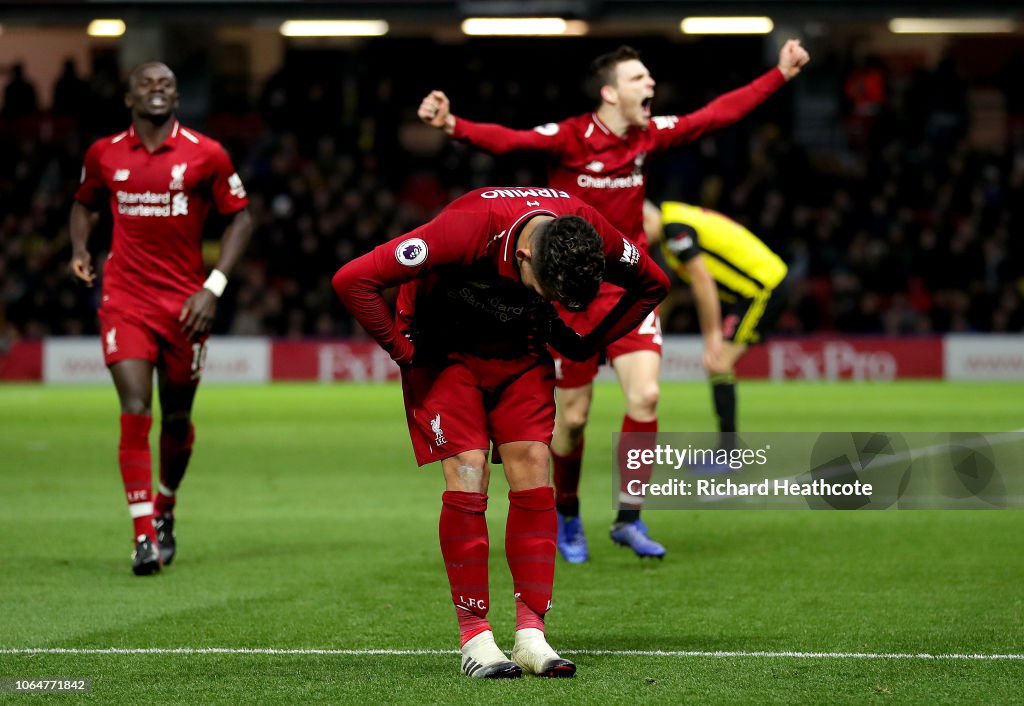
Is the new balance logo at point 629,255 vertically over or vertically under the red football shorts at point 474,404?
over

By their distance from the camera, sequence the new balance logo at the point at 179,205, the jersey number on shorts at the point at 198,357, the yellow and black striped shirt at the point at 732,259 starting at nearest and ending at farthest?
1. the new balance logo at the point at 179,205
2. the jersey number on shorts at the point at 198,357
3. the yellow and black striped shirt at the point at 732,259

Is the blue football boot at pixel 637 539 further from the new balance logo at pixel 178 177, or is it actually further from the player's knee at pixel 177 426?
the new balance logo at pixel 178 177

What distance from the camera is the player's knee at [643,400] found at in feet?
26.3

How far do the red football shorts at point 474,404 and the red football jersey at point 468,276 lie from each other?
0.22 ft

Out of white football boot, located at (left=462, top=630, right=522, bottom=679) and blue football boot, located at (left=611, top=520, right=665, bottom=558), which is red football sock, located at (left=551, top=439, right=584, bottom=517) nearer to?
blue football boot, located at (left=611, top=520, right=665, bottom=558)

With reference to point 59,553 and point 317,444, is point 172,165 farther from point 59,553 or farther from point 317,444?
point 317,444

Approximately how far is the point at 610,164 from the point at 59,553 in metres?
3.42

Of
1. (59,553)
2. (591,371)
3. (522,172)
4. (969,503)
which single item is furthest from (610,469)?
(522,172)

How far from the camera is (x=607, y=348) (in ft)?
26.3

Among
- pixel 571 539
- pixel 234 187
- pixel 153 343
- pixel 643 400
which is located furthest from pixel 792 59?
pixel 153 343

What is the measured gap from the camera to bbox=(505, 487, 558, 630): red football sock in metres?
5.22

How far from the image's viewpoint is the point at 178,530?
898 cm

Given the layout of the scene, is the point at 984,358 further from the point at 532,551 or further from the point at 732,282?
the point at 532,551

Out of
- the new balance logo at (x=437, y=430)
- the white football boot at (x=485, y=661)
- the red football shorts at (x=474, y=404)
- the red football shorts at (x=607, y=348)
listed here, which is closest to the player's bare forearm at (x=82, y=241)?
the red football shorts at (x=607, y=348)
